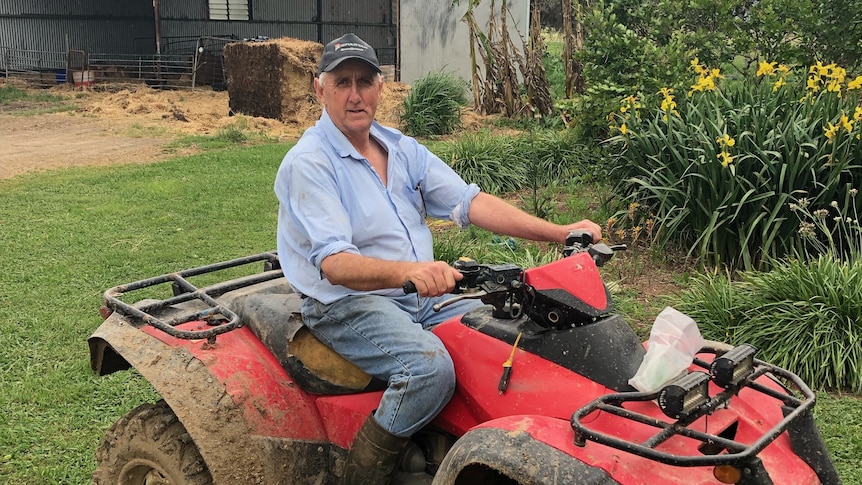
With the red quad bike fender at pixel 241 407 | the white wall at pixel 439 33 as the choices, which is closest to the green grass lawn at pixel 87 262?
the red quad bike fender at pixel 241 407

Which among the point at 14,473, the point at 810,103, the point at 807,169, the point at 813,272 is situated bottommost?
the point at 14,473

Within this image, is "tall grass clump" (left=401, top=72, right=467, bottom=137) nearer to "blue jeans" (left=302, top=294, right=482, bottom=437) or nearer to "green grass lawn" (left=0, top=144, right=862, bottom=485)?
"green grass lawn" (left=0, top=144, right=862, bottom=485)

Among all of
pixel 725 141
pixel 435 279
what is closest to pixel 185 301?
pixel 435 279

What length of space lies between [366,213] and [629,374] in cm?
113

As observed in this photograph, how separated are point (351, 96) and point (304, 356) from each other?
1003 millimetres

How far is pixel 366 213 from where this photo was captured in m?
3.00

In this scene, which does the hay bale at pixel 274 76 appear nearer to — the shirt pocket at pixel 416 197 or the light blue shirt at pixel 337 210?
the shirt pocket at pixel 416 197

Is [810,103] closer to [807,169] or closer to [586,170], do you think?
[807,169]

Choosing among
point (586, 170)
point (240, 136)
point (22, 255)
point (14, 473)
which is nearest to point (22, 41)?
point (240, 136)

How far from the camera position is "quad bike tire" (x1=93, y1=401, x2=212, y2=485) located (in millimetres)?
2943

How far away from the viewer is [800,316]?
457 centimetres

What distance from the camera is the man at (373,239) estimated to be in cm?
266

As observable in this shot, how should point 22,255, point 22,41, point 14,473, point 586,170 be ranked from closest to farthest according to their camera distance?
point 14,473, point 22,255, point 586,170, point 22,41

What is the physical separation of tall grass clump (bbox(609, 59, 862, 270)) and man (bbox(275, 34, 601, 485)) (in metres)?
2.74
